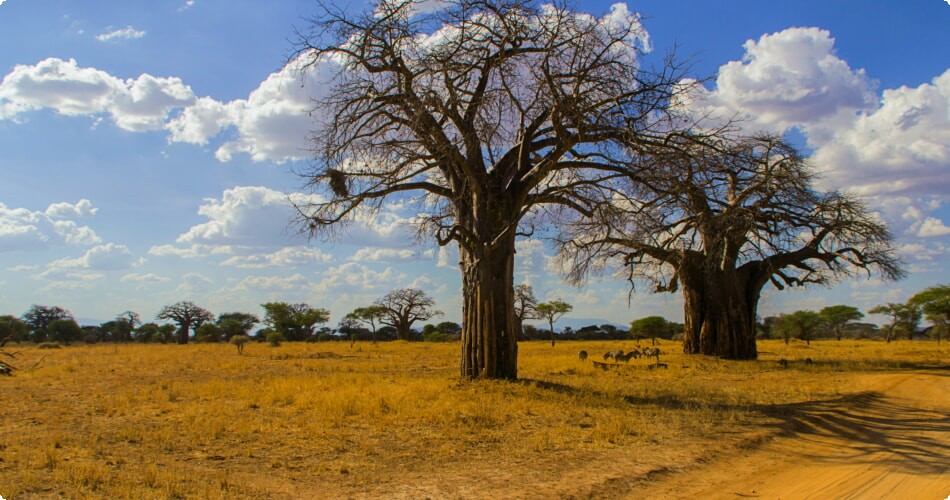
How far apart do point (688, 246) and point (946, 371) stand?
720cm

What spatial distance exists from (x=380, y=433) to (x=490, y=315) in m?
4.54

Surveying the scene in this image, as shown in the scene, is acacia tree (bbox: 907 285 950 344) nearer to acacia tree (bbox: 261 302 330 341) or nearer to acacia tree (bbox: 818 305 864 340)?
acacia tree (bbox: 818 305 864 340)

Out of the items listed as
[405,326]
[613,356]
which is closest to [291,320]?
[405,326]

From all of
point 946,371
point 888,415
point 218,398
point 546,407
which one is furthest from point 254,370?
point 946,371

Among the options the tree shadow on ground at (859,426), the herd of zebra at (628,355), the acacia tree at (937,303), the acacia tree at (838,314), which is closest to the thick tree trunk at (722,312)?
the herd of zebra at (628,355)

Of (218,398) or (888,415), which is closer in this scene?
(888,415)

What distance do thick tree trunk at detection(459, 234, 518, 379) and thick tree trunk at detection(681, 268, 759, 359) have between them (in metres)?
10.2

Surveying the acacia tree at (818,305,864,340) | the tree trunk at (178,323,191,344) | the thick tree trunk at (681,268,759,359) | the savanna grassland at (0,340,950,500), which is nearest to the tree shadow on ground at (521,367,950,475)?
the savanna grassland at (0,340,950,500)

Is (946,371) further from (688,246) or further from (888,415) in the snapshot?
(888,415)

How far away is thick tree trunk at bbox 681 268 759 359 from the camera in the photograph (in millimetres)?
20250

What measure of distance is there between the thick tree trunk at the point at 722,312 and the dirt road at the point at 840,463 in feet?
33.2

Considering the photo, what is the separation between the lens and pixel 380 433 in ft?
26.1

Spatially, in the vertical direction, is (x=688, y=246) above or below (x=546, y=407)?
above

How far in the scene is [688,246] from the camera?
63.8ft
